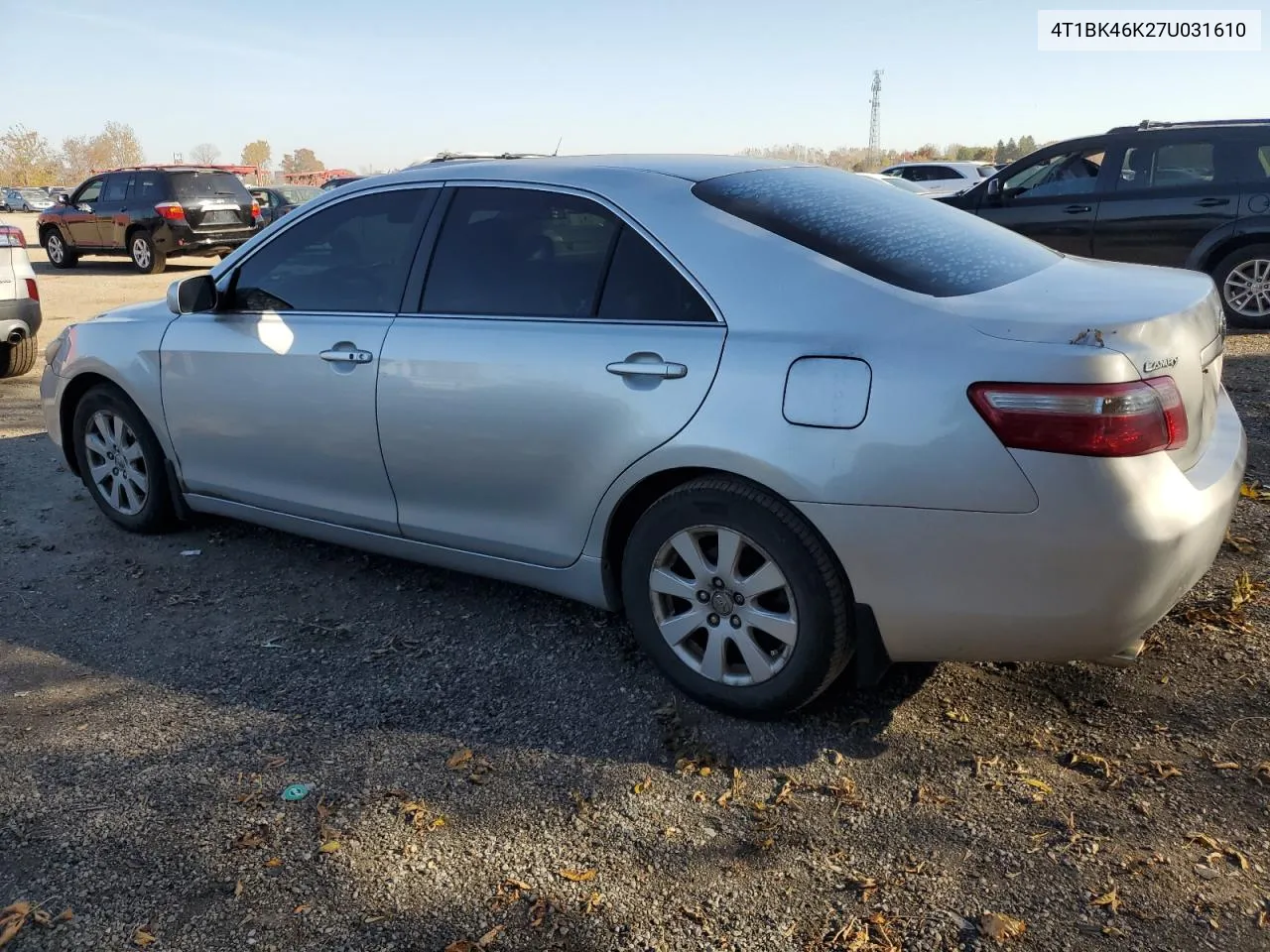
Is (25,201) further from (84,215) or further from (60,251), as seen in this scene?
(84,215)

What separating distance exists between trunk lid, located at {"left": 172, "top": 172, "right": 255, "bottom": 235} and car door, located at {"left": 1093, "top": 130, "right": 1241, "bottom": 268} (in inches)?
569

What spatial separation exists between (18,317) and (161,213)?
1042 cm

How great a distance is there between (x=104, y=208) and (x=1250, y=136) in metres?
17.7

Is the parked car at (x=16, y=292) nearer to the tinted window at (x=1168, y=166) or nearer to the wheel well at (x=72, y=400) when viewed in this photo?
the wheel well at (x=72, y=400)

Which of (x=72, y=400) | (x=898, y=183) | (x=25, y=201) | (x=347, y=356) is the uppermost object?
(x=25, y=201)

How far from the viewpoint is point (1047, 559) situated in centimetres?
259

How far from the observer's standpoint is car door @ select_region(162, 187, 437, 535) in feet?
12.6

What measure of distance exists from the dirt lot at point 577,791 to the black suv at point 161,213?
51.0 ft

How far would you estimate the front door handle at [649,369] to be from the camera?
3055mm

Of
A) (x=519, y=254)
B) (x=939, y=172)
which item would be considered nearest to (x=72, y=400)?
(x=519, y=254)

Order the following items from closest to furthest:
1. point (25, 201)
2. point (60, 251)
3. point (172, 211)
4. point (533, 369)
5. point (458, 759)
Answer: point (458, 759) < point (533, 369) < point (172, 211) < point (60, 251) < point (25, 201)

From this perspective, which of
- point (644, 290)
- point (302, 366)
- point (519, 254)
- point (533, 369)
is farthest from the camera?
point (302, 366)

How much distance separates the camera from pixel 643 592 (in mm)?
3258

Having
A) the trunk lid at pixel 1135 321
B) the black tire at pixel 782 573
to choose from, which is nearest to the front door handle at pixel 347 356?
the black tire at pixel 782 573
